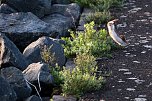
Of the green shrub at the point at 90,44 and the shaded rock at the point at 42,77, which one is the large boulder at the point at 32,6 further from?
the shaded rock at the point at 42,77

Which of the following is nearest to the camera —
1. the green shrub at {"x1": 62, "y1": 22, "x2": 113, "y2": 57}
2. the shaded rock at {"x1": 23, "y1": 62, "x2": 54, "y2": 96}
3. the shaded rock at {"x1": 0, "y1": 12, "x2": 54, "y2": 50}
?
the shaded rock at {"x1": 23, "y1": 62, "x2": 54, "y2": 96}

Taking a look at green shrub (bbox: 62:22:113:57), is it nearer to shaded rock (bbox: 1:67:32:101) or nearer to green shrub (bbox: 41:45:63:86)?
green shrub (bbox: 41:45:63:86)

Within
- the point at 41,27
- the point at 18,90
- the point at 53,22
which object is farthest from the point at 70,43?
the point at 18,90

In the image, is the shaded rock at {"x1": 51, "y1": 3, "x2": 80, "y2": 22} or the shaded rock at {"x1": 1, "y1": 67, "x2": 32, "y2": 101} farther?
the shaded rock at {"x1": 51, "y1": 3, "x2": 80, "y2": 22}

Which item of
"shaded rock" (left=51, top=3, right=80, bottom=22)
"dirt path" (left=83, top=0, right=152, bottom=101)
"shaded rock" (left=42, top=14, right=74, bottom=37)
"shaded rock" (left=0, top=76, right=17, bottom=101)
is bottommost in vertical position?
"dirt path" (left=83, top=0, right=152, bottom=101)

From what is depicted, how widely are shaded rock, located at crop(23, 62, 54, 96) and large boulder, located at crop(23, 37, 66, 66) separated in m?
0.53

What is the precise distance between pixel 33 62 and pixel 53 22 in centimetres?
214

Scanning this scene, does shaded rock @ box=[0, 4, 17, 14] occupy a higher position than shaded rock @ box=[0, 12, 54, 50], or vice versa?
shaded rock @ box=[0, 4, 17, 14]

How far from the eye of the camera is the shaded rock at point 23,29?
337 inches

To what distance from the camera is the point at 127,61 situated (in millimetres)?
7793

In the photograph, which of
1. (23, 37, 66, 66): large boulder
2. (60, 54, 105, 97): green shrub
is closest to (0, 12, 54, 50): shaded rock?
(23, 37, 66, 66): large boulder

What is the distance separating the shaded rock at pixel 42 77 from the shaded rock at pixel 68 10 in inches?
131

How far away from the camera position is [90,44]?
312 inches

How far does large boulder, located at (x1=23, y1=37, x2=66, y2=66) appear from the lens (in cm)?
751
